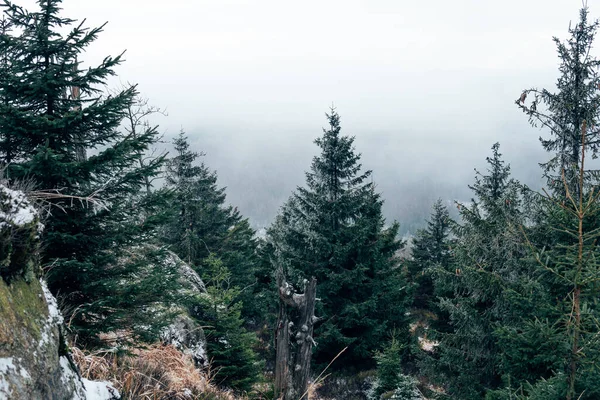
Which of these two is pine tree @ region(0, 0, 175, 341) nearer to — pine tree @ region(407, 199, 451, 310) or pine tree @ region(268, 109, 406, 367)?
pine tree @ region(268, 109, 406, 367)

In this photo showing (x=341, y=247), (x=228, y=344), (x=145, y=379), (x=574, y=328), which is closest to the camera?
(x=145, y=379)

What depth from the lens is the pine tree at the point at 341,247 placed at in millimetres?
15977

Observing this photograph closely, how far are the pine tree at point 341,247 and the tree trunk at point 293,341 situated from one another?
1065 centimetres

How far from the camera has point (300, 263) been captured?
1623cm

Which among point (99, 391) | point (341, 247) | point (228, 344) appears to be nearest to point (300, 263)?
point (341, 247)

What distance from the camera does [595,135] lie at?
10750mm

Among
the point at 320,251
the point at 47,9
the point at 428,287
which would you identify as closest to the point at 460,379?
the point at 320,251

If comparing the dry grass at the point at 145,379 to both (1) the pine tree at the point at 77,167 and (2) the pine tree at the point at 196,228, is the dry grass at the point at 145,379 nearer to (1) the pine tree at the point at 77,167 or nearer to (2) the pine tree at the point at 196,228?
(1) the pine tree at the point at 77,167

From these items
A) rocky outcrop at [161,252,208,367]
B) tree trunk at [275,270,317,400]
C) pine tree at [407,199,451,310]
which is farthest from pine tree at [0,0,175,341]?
pine tree at [407,199,451,310]

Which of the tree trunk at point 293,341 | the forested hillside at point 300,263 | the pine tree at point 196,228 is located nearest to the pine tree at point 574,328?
the forested hillside at point 300,263

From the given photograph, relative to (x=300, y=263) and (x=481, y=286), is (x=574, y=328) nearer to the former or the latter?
(x=481, y=286)

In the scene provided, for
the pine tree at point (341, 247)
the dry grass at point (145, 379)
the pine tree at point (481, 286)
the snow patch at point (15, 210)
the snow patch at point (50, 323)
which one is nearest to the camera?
the snow patch at point (50, 323)

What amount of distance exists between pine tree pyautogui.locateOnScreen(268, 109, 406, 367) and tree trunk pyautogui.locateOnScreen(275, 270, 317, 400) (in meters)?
10.6

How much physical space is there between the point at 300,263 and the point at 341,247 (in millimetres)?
1989
